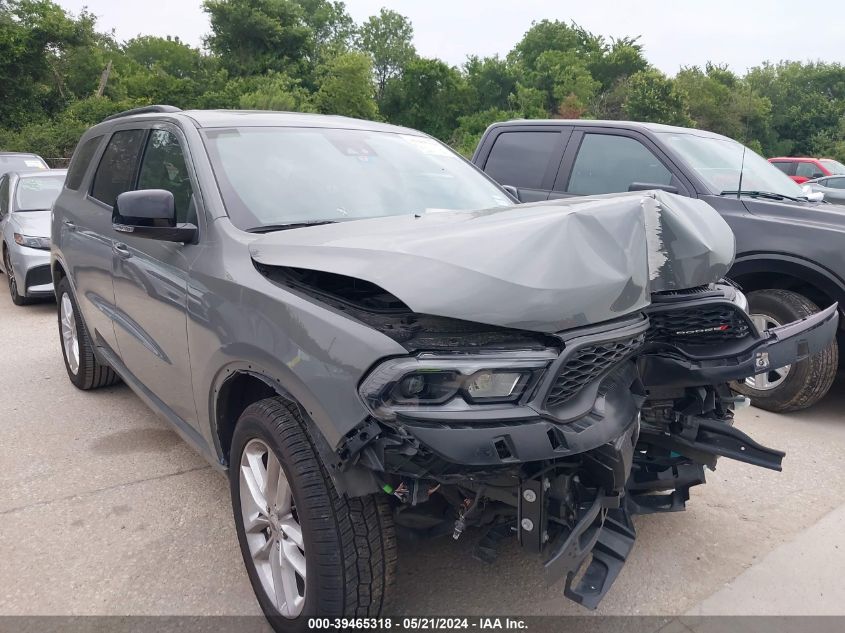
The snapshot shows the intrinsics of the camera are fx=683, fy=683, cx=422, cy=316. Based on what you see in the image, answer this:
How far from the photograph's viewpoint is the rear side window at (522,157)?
5915 mm

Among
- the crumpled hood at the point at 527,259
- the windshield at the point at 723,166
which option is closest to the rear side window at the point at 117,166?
the crumpled hood at the point at 527,259

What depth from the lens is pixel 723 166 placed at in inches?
212

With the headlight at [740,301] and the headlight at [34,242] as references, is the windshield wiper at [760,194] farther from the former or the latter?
the headlight at [34,242]

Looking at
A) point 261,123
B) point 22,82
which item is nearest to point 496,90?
point 22,82

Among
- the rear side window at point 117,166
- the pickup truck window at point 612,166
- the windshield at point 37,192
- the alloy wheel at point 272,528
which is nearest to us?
the alloy wheel at point 272,528

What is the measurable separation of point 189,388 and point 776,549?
2633 mm

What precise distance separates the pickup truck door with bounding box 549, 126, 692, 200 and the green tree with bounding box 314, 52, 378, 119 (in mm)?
42212

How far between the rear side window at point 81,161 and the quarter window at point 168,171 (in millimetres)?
1172

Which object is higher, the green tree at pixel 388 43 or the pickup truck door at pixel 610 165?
the green tree at pixel 388 43

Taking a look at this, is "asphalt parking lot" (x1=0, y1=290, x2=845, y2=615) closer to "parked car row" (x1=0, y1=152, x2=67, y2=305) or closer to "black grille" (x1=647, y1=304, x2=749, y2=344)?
"black grille" (x1=647, y1=304, x2=749, y2=344)

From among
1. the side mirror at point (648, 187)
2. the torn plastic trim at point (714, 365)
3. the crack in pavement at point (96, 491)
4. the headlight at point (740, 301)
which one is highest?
the side mirror at point (648, 187)

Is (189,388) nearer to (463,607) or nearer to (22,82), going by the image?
(463,607)

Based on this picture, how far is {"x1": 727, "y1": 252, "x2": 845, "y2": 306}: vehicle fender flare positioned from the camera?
428cm

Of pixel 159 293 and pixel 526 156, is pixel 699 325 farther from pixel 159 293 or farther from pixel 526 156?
pixel 526 156
